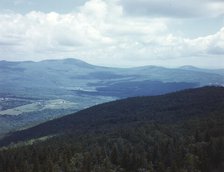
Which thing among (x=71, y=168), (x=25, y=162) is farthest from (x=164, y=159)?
(x=25, y=162)

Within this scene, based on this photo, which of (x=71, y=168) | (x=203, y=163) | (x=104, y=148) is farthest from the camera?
(x=104, y=148)

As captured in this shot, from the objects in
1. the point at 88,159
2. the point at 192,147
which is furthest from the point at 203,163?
the point at 88,159

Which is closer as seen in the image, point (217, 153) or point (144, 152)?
point (217, 153)

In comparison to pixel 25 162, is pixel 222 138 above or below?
above

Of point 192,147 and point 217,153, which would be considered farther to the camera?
point 192,147

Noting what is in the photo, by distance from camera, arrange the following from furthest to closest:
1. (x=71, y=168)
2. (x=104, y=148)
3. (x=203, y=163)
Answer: (x=104, y=148) < (x=71, y=168) < (x=203, y=163)

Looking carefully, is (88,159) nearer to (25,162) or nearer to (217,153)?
(25,162)

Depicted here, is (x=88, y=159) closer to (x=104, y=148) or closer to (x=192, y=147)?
(x=104, y=148)

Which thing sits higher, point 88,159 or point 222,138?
point 222,138
